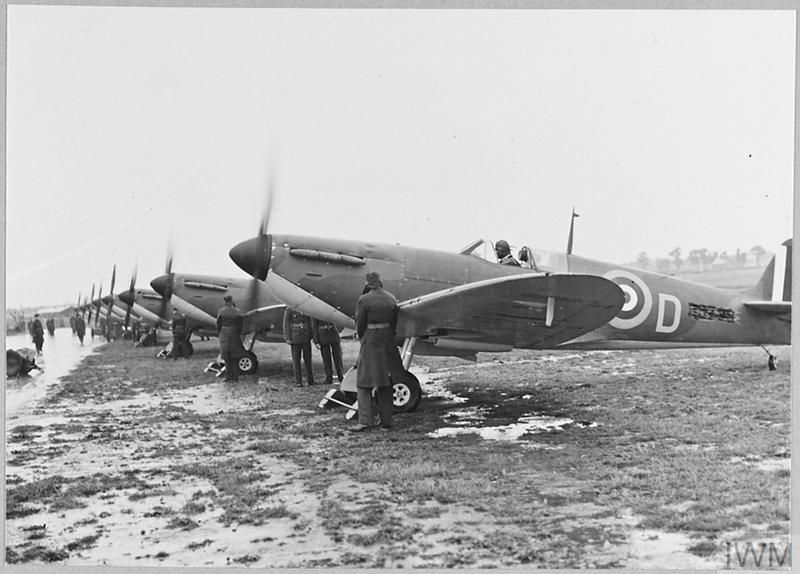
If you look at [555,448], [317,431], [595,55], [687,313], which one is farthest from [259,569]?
[687,313]

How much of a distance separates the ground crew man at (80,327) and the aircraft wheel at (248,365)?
1939 millimetres

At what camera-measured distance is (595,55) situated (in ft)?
13.9

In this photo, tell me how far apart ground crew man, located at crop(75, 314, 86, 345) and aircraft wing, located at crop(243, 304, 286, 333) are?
Answer: 1.90 metres

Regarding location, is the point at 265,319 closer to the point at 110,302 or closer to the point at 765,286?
the point at 110,302

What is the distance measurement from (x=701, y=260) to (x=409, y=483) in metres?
3.15

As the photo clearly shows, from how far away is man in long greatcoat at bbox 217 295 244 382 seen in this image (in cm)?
719

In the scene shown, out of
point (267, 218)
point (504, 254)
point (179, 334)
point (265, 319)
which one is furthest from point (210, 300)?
point (504, 254)

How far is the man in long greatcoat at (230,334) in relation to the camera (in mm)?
7191

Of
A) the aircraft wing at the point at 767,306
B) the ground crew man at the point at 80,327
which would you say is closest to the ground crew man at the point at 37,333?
the ground crew man at the point at 80,327

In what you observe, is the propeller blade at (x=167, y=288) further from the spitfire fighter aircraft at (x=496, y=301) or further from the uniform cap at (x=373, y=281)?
the uniform cap at (x=373, y=281)

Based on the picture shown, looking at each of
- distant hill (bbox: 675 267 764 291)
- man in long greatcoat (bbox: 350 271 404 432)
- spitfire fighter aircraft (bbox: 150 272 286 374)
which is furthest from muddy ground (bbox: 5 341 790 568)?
spitfire fighter aircraft (bbox: 150 272 286 374)

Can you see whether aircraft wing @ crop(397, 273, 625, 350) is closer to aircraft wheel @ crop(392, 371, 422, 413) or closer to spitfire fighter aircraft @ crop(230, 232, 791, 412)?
spitfire fighter aircraft @ crop(230, 232, 791, 412)

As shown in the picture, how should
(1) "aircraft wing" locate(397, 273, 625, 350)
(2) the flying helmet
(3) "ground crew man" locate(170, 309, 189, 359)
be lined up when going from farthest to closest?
(3) "ground crew man" locate(170, 309, 189, 359)
(2) the flying helmet
(1) "aircraft wing" locate(397, 273, 625, 350)

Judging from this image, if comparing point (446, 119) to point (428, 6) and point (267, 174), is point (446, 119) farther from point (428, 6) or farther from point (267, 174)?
point (267, 174)
